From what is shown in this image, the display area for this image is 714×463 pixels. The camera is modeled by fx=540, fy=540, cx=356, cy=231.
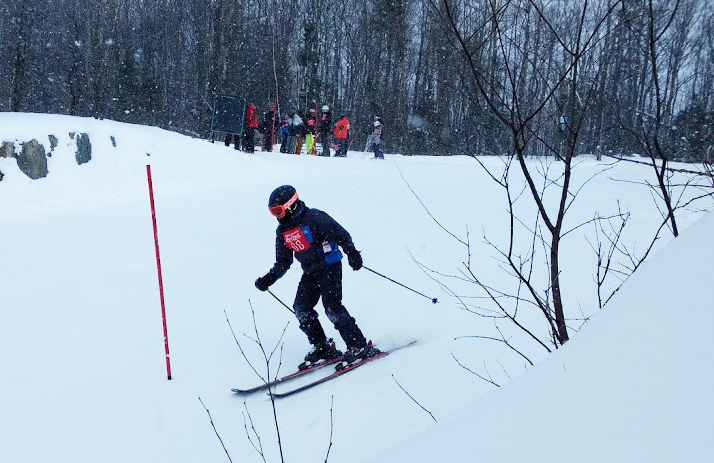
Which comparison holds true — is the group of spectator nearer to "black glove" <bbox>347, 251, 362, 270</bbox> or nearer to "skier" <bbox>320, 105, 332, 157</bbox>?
"skier" <bbox>320, 105, 332, 157</bbox>

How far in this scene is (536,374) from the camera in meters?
1.54

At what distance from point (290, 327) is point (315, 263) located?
1.59m

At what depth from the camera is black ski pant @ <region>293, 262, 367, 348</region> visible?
4.80m

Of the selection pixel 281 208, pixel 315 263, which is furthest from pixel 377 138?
pixel 281 208

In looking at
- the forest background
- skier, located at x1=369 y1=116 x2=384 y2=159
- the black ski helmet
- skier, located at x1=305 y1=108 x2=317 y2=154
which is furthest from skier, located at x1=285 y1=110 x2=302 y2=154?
the black ski helmet

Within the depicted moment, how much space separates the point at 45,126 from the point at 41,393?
9.34 m

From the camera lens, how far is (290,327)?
6.09m

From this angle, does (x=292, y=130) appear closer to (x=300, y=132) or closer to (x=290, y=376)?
(x=300, y=132)

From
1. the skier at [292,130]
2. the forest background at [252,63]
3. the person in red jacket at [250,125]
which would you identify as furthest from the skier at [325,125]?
the forest background at [252,63]

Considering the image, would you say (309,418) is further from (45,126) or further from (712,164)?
(45,126)

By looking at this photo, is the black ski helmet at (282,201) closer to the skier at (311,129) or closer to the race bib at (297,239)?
the race bib at (297,239)

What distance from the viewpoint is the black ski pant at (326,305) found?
15.8ft

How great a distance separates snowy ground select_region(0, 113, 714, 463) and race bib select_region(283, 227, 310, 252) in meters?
1.19

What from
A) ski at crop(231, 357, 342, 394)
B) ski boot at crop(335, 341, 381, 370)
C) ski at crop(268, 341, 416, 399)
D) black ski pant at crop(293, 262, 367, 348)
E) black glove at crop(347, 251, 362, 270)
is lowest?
ski at crop(231, 357, 342, 394)
